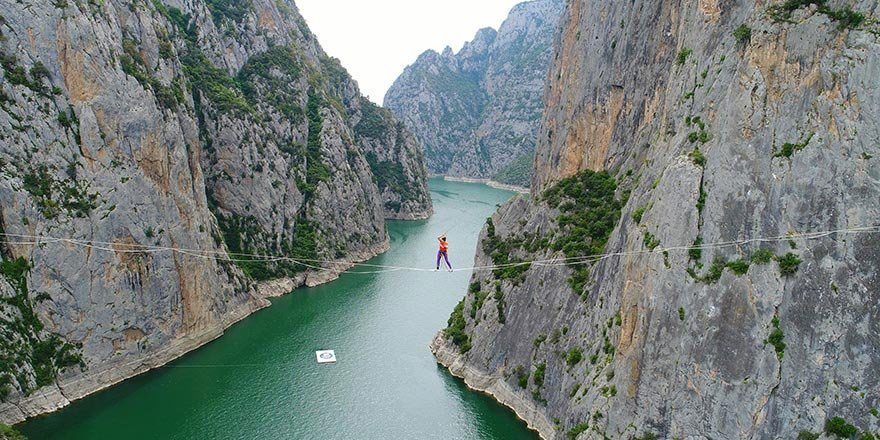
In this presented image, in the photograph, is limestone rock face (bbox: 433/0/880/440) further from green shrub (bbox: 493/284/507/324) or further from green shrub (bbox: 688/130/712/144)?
green shrub (bbox: 493/284/507/324)

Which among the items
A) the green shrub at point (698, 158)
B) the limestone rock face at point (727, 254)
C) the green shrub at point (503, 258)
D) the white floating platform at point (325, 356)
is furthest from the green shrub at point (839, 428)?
the white floating platform at point (325, 356)

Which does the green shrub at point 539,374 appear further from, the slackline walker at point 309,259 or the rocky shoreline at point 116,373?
the rocky shoreline at point 116,373

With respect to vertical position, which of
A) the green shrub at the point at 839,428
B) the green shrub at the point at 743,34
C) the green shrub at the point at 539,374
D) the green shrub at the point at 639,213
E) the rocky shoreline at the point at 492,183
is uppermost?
the green shrub at the point at 743,34

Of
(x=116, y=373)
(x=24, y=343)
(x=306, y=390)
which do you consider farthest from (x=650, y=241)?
(x=24, y=343)

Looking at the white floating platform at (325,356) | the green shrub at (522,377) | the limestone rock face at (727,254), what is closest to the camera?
the limestone rock face at (727,254)

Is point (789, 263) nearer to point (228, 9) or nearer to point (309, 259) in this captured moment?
point (309, 259)

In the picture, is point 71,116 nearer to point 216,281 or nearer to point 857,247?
point 216,281

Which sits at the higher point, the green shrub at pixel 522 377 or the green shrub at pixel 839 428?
the green shrub at pixel 839 428

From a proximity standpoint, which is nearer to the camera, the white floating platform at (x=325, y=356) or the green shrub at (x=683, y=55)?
the green shrub at (x=683, y=55)
